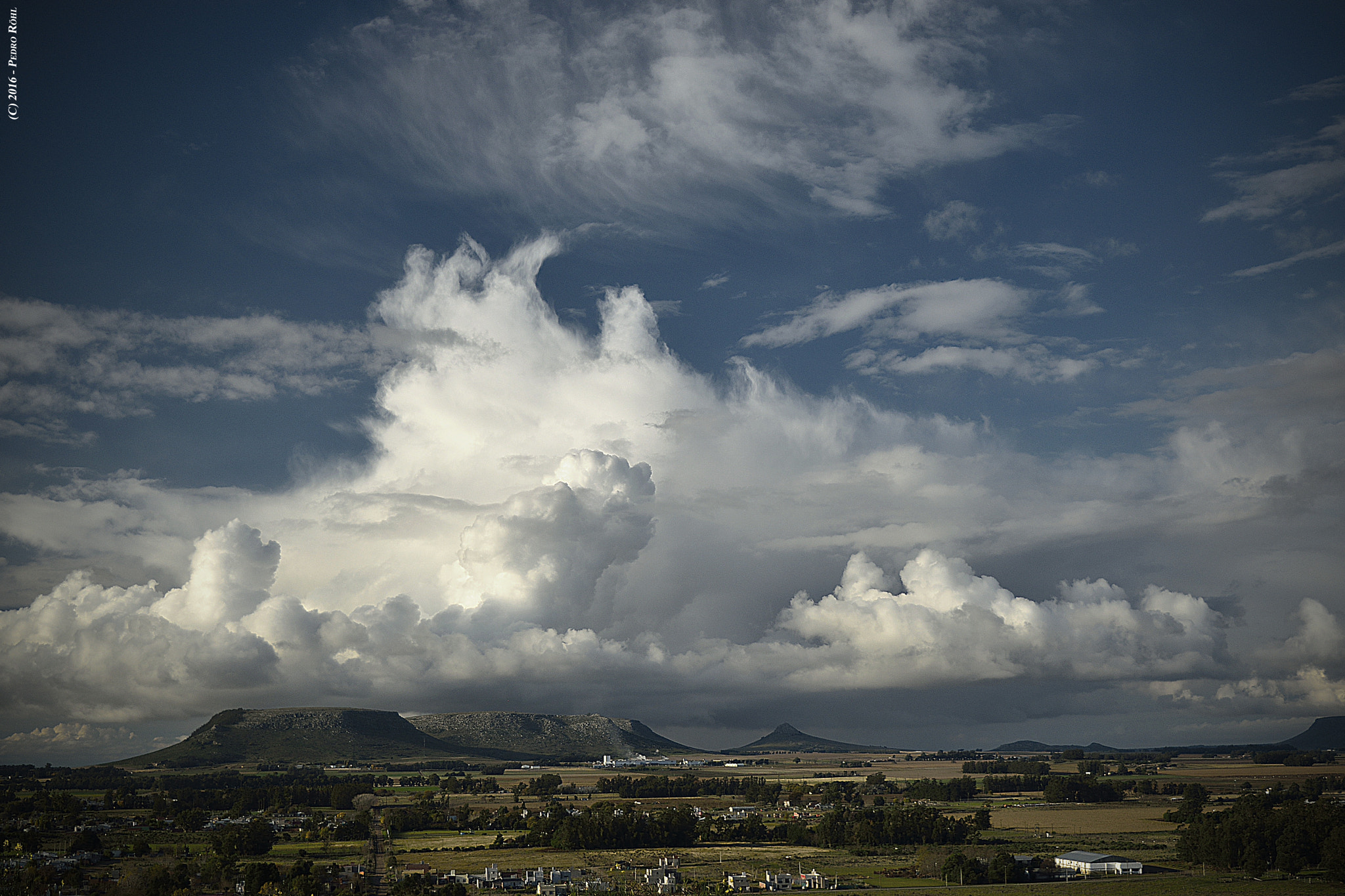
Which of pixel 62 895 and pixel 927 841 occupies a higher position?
pixel 62 895

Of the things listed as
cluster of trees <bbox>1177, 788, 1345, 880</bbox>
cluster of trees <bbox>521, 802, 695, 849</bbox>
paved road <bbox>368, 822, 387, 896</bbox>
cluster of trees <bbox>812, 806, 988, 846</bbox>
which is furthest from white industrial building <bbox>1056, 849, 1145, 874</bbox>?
paved road <bbox>368, 822, 387, 896</bbox>

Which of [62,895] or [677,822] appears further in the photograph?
[677,822]

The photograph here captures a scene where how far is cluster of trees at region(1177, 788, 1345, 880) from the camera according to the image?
13712 cm

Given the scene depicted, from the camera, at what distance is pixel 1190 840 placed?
154125mm

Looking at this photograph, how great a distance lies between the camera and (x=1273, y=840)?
144 meters

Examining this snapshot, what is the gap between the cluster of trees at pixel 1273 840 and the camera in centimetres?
13712

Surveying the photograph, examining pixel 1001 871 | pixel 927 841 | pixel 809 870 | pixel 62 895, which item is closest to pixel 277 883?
pixel 62 895

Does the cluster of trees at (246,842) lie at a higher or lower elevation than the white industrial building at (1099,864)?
higher

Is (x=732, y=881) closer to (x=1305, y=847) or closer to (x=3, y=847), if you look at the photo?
(x=1305, y=847)

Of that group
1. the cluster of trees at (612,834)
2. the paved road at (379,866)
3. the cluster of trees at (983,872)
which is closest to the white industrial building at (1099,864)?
the cluster of trees at (983,872)

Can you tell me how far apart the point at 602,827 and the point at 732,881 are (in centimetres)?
5555

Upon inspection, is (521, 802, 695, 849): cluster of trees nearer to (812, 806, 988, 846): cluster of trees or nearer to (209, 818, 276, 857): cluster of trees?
(812, 806, 988, 846): cluster of trees

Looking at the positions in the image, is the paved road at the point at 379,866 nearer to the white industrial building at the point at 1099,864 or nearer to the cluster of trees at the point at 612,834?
the cluster of trees at the point at 612,834

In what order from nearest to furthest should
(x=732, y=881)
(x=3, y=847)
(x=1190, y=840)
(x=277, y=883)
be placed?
1. (x=277, y=883)
2. (x=732, y=881)
3. (x=1190, y=840)
4. (x=3, y=847)
